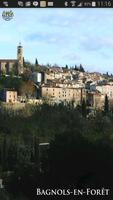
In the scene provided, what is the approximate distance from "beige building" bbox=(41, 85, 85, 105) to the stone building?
7.8 inches

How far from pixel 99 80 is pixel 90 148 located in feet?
1.62

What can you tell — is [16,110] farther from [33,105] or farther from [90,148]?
[90,148]

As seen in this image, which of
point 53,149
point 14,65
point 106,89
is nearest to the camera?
point 53,149

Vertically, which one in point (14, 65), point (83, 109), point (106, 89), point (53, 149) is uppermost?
point (14, 65)

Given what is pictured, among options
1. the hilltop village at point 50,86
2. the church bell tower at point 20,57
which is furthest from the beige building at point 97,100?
the church bell tower at point 20,57

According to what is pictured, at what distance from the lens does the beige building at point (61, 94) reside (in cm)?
358

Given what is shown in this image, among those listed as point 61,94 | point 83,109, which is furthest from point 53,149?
point 61,94

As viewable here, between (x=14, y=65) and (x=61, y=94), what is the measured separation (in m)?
0.39

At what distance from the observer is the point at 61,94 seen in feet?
12.0

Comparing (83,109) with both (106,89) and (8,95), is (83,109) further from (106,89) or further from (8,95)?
(8,95)

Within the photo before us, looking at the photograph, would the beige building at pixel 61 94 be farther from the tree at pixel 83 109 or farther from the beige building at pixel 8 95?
the beige building at pixel 8 95

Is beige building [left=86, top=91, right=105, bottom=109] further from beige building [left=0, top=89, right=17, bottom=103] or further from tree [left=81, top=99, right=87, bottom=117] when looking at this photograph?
beige building [left=0, top=89, right=17, bottom=103]

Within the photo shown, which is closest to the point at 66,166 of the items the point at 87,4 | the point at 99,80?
the point at 99,80

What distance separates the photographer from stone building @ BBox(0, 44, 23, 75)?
332cm
